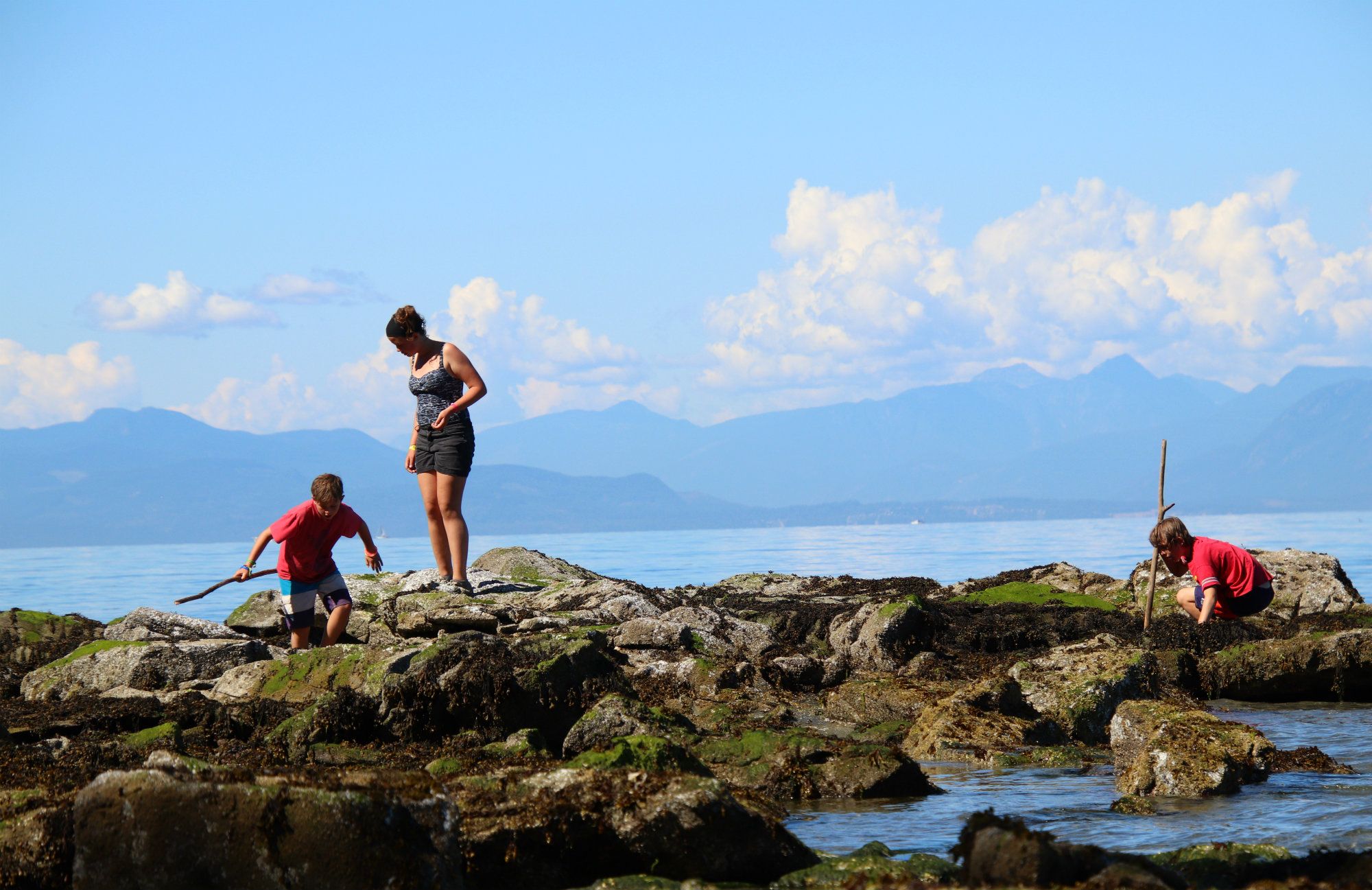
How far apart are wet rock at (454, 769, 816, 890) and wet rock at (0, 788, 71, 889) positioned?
197cm

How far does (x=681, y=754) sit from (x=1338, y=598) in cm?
1344

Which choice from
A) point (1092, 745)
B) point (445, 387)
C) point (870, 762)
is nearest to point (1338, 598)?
point (1092, 745)

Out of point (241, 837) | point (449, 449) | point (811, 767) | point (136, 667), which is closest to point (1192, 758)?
point (811, 767)

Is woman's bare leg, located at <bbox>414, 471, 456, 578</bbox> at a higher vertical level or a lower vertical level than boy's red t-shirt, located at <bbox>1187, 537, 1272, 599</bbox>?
higher

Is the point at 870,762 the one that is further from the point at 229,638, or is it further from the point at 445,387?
the point at 229,638

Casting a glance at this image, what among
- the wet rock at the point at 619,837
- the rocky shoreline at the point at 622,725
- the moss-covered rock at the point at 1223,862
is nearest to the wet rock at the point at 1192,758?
the rocky shoreline at the point at 622,725

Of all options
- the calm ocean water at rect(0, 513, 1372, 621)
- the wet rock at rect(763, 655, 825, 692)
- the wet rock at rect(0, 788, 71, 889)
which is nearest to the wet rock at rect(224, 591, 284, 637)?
the wet rock at rect(763, 655, 825, 692)

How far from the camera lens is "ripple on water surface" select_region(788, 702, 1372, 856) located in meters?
8.09

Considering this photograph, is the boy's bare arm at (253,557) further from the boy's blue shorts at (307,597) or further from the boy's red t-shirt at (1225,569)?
the boy's red t-shirt at (1225,569)

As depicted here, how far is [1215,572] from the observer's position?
13.3 m

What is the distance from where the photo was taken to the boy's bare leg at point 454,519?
45.3ft

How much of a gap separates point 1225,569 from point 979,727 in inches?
146

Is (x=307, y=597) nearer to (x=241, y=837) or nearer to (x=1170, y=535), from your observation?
(x=241, y=837)

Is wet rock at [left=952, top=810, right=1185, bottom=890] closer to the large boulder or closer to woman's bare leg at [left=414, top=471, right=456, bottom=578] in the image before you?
woman's bare leg at [left=414, top=471, right=456, bottom=578]
